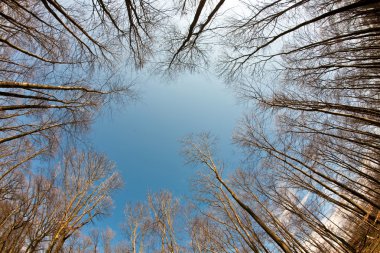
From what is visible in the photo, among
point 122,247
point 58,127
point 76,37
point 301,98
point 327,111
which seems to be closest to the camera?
point 76,37

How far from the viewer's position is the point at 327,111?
5.23m

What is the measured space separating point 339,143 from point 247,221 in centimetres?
455

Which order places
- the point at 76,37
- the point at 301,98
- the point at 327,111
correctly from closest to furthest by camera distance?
the point at 76,37 < the point at 327,111 < the point at 301,98

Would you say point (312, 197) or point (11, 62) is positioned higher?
point (11, 62)

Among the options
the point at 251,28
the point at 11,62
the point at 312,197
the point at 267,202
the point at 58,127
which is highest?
the point at 11,62

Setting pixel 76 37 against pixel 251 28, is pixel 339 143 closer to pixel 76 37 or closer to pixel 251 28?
pixel 251 28

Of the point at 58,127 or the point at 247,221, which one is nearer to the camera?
the point at 58,127

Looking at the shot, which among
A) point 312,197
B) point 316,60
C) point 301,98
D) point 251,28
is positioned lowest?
point 312,197

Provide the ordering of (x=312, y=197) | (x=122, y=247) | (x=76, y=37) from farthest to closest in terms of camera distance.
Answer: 1. (x=122, y=247)
2. (x=312, y=197)
3. (x=76, y=37)

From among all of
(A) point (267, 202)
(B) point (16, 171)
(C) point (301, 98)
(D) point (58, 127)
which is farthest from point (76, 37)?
(A) point (267, 202)

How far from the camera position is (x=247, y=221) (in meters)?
6.91

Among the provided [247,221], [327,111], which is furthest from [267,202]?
[327,111]

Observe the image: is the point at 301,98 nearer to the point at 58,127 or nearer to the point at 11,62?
the point at 58,127

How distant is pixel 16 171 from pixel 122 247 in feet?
34.4
